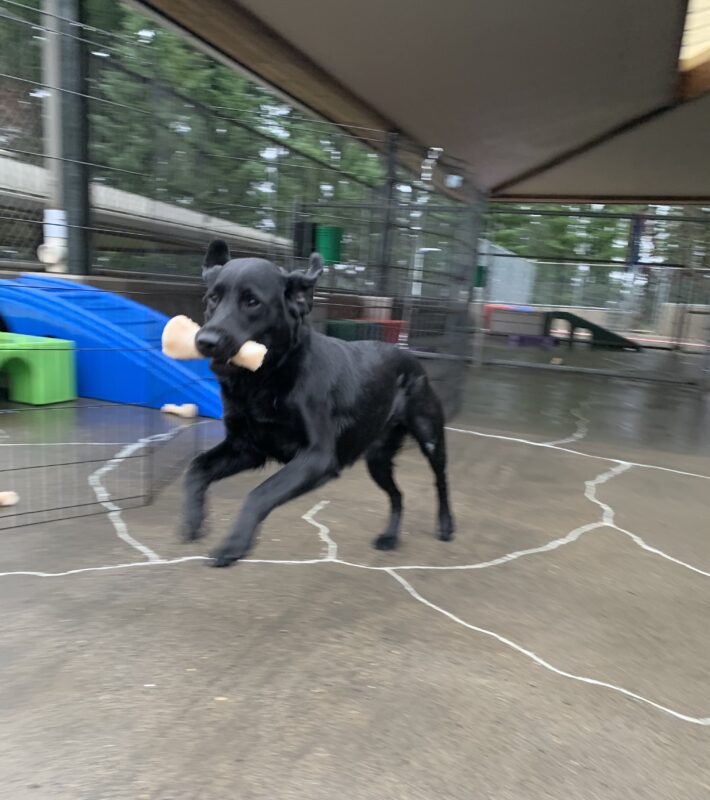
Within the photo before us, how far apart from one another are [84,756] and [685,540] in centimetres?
326

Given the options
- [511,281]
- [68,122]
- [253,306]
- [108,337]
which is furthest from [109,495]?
[511,281]

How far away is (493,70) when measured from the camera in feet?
21.4

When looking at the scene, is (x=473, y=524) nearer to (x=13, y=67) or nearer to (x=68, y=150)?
(x=68, y=150)

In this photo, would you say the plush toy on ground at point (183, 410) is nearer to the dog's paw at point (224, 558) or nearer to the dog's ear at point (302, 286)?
the dog's ear at point (302, 286)

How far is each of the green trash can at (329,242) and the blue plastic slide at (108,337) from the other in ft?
5.68

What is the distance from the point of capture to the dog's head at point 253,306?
1.93 meters

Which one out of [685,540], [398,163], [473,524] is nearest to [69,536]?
[473,524]

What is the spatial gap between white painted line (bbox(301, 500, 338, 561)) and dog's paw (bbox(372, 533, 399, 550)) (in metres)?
0.21

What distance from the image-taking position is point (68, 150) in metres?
5.60

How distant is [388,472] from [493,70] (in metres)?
4.99

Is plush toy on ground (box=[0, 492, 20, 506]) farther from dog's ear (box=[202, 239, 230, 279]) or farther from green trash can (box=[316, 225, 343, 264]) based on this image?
green trash can (box=[316, 225, 343, 264])

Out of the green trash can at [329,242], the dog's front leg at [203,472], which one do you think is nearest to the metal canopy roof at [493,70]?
the green trash can at [329,242]

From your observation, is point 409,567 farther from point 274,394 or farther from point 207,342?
point 207,342

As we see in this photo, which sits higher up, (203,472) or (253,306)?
(253,306)
